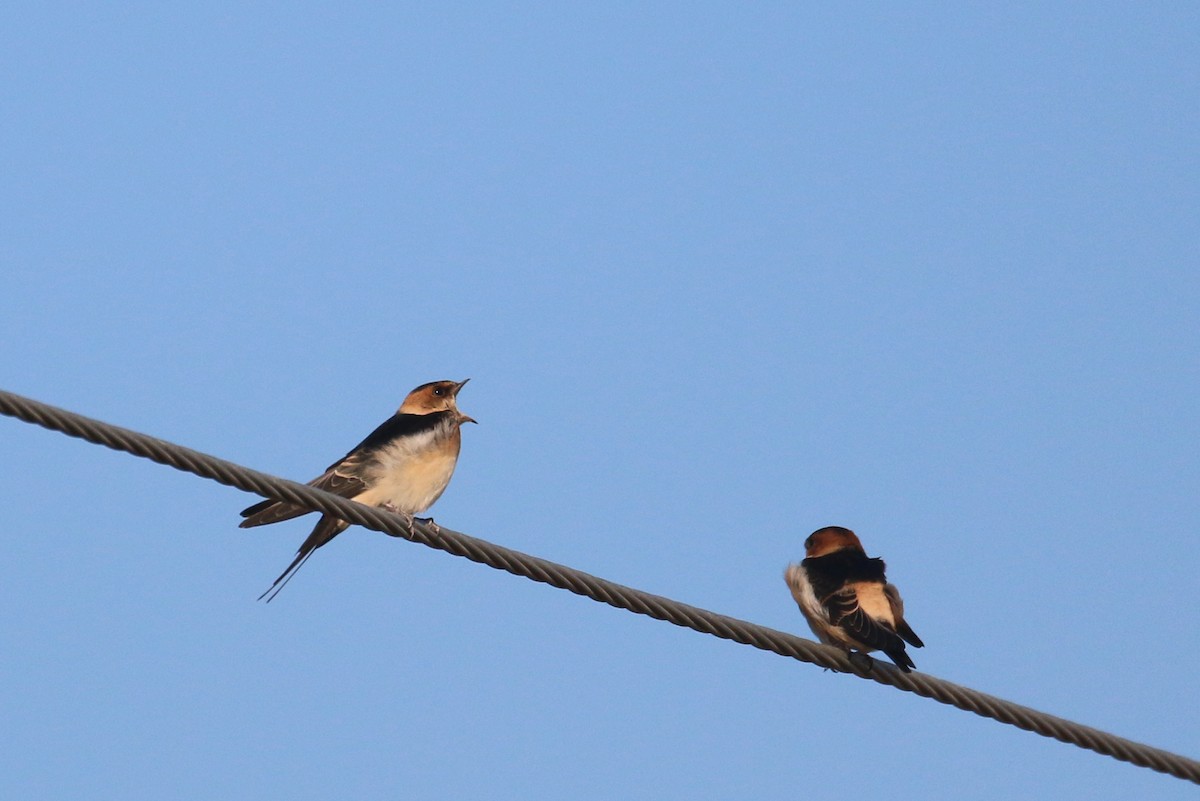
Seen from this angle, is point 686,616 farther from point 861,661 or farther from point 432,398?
point 432,398

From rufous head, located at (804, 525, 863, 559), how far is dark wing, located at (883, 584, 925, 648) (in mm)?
1070

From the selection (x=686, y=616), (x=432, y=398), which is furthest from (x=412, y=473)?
(x=686, y=616)

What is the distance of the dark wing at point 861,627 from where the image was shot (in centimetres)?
595

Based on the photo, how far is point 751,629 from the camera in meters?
5.00

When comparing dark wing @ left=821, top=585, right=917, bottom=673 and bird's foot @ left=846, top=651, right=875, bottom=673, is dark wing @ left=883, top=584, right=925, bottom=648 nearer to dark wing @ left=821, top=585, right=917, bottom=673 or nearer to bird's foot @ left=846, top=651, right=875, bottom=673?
dark wing @ left=821, top=585, right=917, bottom=673

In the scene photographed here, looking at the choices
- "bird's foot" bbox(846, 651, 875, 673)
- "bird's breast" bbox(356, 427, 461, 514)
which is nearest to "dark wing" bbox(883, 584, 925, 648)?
"bird's foot" bbox(846, 651, 875, 673)

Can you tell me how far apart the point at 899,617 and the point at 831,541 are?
1295 mm

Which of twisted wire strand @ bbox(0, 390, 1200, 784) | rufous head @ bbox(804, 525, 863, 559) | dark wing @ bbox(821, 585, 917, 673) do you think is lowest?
twisted wire strand @ bbox(0, 390, 1200, 784)

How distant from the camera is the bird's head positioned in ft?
27.8

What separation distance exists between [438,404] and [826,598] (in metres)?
2.47

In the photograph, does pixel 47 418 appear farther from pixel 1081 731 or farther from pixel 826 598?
pixel 826 598

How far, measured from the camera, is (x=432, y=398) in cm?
849

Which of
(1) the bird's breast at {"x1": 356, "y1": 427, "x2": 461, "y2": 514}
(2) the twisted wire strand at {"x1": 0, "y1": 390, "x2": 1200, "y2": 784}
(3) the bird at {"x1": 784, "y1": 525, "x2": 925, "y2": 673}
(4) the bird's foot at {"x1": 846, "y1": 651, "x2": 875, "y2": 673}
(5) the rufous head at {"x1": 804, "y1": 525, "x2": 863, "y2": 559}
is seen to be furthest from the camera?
(5) the rufous head at {"x1": 804, "y1": 525, "x2": 863, "y2": 559}

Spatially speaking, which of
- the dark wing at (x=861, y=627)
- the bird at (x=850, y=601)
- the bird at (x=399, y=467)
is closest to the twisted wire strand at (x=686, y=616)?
the dark wing at (x=861, y=627)
